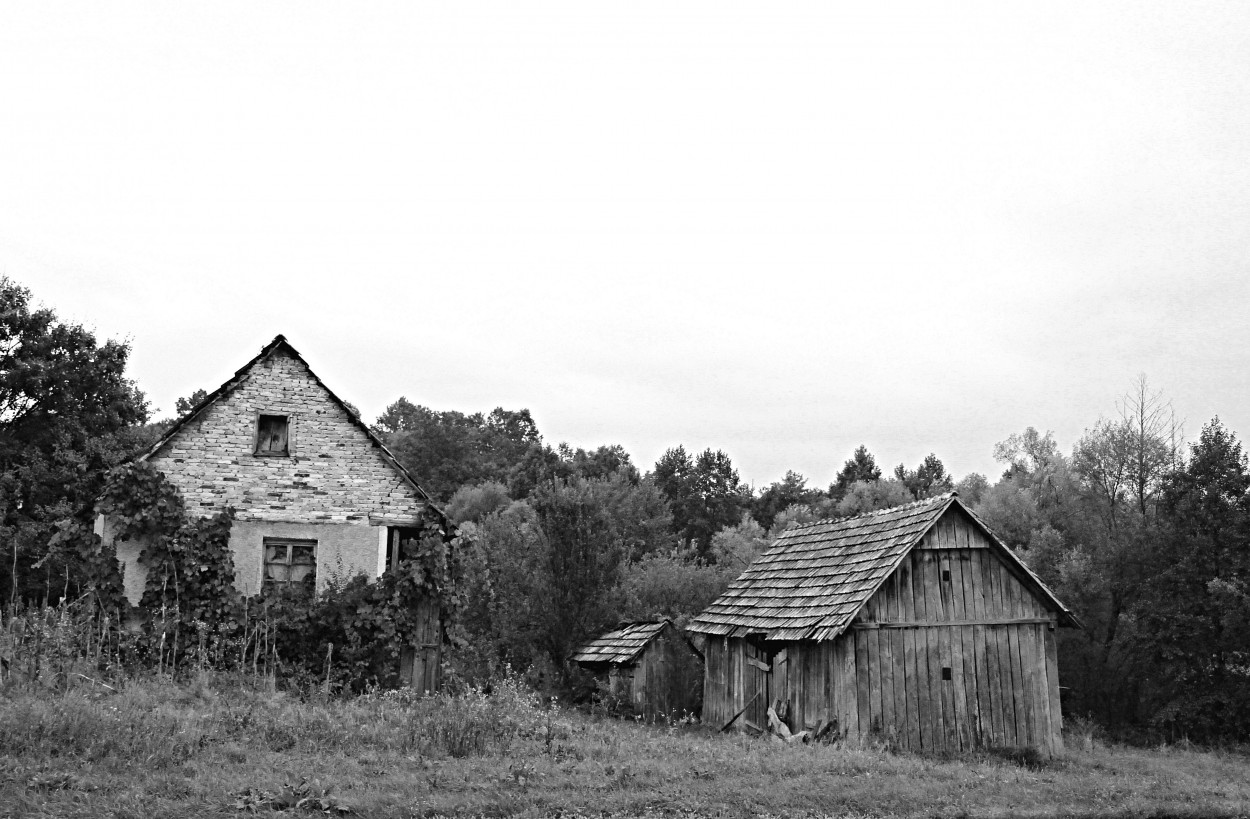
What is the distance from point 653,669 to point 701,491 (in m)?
41.1

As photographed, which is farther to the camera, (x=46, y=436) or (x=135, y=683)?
(x=46, y=436)

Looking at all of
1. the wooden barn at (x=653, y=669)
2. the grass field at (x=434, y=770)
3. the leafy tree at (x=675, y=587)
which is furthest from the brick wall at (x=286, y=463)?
the leafy tree at (x=675, y=587)

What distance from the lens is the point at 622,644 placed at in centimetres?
2534

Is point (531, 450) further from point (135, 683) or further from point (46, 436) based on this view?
point (135, 683)

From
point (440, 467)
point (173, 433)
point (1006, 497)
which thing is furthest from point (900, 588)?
point (440, 467)

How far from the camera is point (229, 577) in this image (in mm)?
18312

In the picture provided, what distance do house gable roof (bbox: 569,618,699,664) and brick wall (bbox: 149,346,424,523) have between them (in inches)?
291

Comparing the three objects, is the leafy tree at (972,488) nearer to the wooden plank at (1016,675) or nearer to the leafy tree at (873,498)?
the leafy tree at (873,498)

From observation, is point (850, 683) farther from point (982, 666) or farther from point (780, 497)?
point (780, 497)

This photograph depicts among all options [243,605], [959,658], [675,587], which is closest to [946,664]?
[959,658]

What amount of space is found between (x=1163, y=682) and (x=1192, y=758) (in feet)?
26.4

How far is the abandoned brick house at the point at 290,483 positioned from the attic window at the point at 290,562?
0.02m

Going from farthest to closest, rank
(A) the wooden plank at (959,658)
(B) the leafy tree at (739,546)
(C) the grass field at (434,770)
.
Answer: (B) the leafy tree at (739,546), (A) the wooden plank at (959,658), (C) the grass field at (434,770)

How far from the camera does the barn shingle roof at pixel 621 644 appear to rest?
24516 mm
